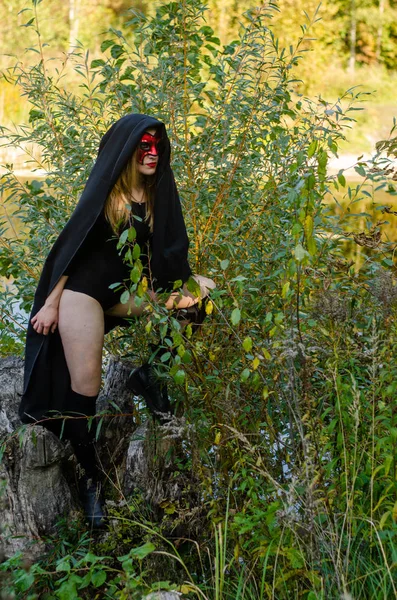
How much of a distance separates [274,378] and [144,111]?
1.40 m

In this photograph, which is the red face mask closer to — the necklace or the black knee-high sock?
the necklace

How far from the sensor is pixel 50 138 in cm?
379

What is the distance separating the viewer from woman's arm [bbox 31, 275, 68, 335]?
9.96 feet

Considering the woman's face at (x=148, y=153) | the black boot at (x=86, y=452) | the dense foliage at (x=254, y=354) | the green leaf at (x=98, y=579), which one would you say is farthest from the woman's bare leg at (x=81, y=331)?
the green leaf at (x=98, y=579)

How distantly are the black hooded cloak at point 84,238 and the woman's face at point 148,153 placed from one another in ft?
0.09

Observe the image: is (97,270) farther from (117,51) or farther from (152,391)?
(117,51)

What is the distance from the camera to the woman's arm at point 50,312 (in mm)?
3035

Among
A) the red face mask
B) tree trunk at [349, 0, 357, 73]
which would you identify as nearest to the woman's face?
the red face mask

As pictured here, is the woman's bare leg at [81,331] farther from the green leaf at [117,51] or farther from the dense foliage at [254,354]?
the green leaf at [117,51]

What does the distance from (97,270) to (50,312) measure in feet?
0.74

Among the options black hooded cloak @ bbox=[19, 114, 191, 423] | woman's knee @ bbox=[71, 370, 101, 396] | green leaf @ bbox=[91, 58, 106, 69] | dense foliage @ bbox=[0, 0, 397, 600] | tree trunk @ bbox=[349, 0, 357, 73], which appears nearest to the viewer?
dense foliage @ bbox=[0, 0, 397, 600]

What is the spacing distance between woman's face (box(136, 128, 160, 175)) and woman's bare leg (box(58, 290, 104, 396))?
19.4 inches

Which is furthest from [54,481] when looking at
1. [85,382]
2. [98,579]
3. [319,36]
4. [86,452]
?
[319,36]

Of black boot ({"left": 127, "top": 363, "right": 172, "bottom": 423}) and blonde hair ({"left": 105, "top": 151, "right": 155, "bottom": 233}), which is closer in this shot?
blonde hair ({"left": 105, "top": 151, "right": 155, "bottom": 233})
